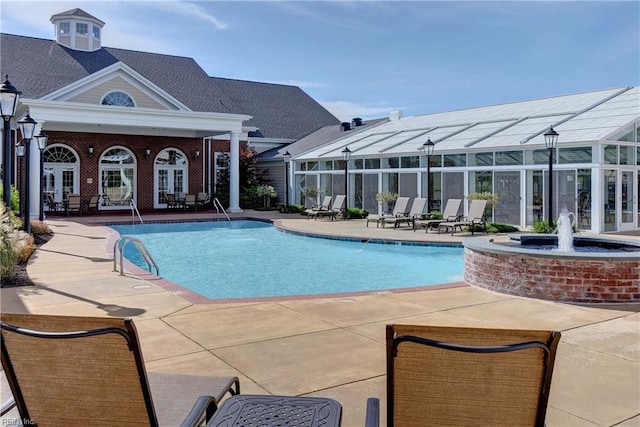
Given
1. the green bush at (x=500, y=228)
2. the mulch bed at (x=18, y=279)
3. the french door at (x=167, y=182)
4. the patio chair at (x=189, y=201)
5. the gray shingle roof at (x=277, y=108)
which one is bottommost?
the mulch bed at (x=18, y=279)

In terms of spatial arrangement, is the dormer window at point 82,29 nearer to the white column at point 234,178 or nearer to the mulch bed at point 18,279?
the white column at point 234,178

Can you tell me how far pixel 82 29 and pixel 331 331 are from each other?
2562 cm

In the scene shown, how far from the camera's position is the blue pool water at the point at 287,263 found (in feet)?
30.7

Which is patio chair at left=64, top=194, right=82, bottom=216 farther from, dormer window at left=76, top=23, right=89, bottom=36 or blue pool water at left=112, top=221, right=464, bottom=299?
dormer window at left=76, top=23, right=89, bottom=36

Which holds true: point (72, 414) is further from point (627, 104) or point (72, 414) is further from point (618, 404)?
point (627, 104)

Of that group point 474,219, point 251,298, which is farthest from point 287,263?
point 474,219

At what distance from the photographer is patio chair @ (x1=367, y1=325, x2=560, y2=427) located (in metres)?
2.05

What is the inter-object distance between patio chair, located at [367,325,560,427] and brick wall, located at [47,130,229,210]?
2492 cm

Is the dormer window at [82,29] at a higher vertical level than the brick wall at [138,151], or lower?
higher

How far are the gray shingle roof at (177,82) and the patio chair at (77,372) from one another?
22085 millimetres

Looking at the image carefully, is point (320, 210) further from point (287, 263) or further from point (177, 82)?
point (177, 82)

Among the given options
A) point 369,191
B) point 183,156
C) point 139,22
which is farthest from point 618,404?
point 183,156

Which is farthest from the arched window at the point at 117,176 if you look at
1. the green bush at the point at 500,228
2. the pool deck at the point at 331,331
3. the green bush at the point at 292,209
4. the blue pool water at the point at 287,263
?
the pool deck at the point at 331,331

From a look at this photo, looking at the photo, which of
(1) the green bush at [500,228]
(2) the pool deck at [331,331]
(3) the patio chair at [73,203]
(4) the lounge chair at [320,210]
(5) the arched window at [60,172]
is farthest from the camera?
(5) the arched window at [60,172]
